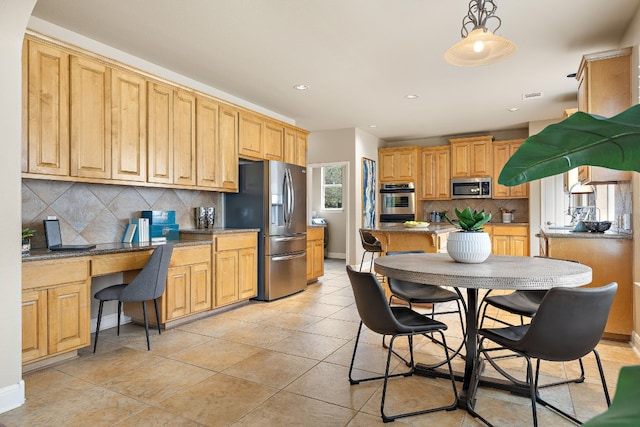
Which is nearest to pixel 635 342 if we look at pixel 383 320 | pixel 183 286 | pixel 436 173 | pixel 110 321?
pixel 383 320

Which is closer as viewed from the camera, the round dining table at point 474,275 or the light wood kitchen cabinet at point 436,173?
the round dining table at point 474,275

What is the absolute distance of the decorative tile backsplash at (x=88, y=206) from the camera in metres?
3.15

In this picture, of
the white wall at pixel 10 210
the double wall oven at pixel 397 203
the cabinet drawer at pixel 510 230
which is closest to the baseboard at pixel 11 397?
the white wall at pixel 10 210

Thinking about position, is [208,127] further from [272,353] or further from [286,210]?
[272,353]

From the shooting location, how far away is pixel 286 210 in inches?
196

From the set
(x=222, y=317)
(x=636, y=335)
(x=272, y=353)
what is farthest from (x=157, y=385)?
(x=636, y=335)

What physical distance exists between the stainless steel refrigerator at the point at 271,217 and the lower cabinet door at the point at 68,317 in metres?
2.11

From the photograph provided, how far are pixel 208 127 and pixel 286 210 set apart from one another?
4.53 ft

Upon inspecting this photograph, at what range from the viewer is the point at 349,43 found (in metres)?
3.54

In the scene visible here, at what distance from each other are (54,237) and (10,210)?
0.98 metres

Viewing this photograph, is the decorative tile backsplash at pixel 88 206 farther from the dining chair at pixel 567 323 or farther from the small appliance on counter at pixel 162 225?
the dining chair at pixel 567 323

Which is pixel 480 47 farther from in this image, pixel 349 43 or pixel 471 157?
pixel 471 157

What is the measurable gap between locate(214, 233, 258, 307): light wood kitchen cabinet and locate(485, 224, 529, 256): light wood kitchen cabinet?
177 inches

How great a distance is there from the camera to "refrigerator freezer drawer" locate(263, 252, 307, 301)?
4734 millimetres
